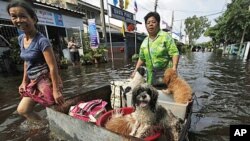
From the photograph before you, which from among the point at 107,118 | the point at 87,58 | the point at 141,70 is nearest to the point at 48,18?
the point at 87,58

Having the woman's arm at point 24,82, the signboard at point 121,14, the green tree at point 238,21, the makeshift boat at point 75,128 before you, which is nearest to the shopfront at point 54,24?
the signboard at point 121,14

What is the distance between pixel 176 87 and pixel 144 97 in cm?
149

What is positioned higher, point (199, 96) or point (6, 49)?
point (6, 49)

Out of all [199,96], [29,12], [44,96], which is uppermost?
[29,12]

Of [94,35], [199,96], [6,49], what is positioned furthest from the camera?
[94,35]

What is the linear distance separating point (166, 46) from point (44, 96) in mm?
2361

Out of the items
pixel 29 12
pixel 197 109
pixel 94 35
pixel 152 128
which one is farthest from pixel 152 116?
pixel 94 35

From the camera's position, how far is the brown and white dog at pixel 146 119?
9.07 ft

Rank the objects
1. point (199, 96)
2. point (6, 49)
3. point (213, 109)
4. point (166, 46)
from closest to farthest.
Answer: point (166, 46) < point (213, 109) < point (199, 96) < point (6, 49)

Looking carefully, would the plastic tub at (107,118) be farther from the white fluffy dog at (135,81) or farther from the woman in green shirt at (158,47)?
the woman in green shirt at (158,47)

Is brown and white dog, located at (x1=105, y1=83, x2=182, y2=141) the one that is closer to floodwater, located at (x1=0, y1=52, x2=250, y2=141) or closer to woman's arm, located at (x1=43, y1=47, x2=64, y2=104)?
woman's arm, located at (x1=43, y1=47, x2=64, y2=104)

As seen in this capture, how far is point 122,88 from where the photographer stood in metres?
4.54

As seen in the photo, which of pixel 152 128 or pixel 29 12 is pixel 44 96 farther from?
pixel 152 128

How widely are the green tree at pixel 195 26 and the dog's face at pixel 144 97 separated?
78460 mm
